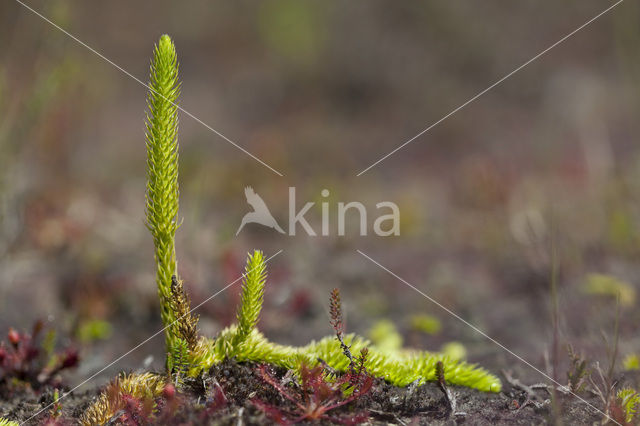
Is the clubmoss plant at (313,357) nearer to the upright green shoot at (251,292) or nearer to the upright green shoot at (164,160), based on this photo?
the upright green shoot at (251,292)

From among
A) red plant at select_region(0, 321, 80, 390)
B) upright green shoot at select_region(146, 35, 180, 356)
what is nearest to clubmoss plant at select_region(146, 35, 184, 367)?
upright green shoot at select_region(146, 35, 180, 356)

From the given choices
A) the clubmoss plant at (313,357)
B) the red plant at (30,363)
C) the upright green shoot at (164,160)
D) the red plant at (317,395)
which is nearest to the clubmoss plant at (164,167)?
the upright green shoot at (164,160)

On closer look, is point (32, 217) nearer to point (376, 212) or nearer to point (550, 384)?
point (376, 212)

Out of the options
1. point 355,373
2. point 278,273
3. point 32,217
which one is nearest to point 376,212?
point 278,273

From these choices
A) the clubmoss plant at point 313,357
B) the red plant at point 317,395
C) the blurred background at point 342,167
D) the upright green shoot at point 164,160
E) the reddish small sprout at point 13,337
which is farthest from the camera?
the blurred background at point 342,167

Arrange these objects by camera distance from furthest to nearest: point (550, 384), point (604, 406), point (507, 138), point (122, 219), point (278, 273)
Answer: point (507, 138) → point (122, 219) → point (278, 273) → point (550, 384) → point (604, 406)

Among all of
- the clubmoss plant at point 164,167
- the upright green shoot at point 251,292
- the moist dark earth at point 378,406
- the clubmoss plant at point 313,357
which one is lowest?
the moist dark earth at point 378,406
